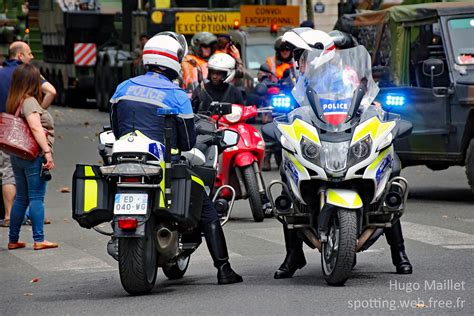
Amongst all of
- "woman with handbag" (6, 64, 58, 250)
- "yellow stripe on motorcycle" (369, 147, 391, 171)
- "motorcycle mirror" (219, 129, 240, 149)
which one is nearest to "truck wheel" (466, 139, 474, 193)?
"woman with handbag" (6, 64, 58, 250)

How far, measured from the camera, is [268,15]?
34.3m

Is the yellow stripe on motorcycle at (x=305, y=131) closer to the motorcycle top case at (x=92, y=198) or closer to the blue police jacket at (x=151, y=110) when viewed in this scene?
the blue police jacket at (x=151, y=110)

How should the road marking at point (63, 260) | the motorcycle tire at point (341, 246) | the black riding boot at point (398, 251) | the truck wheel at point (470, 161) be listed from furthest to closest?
1. the truck wheel at point (470, 161)
2. the road marking at point (63, 260)
3. the black riding boot at point (398, 251)
4. the motorcycle tire at point (341, 246)

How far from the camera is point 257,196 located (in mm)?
14258

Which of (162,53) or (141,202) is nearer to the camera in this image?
(141,202)

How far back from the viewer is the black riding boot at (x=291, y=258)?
10102 millimetres

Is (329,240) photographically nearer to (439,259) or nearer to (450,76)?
(439,259)

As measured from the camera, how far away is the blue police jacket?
941 cm

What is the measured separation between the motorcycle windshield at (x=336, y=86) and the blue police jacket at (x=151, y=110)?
89cm

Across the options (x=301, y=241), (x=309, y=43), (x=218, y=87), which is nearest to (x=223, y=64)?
(x=218, y=87)

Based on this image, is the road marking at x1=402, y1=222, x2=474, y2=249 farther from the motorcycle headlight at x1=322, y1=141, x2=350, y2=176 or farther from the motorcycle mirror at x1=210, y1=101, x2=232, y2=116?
the motorcycle headlight at x1=322, y1=141, x2=350, y2=176

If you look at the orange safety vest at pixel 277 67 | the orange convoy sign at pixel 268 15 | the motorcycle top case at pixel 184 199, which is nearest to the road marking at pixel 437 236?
the motorcycle top case at pixel 184 199

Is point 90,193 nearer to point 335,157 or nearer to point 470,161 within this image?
point 335,157

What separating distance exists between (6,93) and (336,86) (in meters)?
5.14
